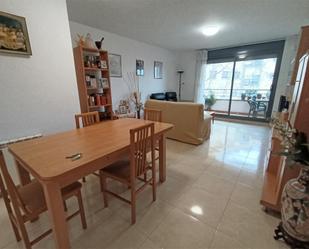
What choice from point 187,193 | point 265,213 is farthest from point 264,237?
point 187,193

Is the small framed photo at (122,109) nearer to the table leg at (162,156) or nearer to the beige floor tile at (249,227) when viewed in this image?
the table leg at (162,156)

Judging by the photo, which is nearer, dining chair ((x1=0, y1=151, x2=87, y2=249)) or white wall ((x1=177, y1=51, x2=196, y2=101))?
dining chair ((x1=0, y1=151, x2=87, y2=249))

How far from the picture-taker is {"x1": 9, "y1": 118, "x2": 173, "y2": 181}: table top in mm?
1033

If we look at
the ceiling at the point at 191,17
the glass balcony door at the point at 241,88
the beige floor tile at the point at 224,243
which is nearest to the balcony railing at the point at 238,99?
the glass balcony door at the point at 241,88

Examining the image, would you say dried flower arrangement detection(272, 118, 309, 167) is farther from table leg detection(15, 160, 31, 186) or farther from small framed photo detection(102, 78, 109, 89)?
small framed photo detection(102, 78, 109, 89)

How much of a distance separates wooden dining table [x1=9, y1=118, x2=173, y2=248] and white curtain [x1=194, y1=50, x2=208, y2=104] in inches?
191

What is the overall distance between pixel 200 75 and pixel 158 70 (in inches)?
64.4

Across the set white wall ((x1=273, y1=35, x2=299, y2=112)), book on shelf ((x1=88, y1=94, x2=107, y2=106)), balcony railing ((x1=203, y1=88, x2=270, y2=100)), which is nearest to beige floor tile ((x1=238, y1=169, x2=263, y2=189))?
book on shelf ((x1=88, y1=94, x2=107, y2=106))

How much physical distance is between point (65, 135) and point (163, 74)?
4.95 m

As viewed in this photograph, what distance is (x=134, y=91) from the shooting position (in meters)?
4.86

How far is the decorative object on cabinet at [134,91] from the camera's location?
4.69 meters

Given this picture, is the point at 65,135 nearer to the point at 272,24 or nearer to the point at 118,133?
the point at 118,133

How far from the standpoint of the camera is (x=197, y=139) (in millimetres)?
3346

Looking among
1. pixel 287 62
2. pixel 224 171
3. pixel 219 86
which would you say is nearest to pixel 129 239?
pixel 224 171
